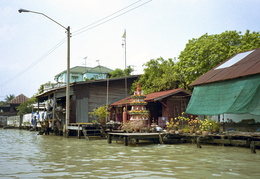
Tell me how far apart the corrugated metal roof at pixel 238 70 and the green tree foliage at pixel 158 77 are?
35.0 feet

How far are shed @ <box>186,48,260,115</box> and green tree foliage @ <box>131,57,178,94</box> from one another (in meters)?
10.7

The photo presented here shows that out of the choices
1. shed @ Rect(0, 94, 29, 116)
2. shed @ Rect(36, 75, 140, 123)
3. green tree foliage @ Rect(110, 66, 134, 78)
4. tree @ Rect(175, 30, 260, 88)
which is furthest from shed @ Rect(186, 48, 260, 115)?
shed @ Rect(0, 94, 29, 116)

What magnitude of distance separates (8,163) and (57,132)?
19.7 m

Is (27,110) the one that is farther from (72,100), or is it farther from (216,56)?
(216,56)

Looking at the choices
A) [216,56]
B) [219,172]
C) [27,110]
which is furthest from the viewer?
[27,110]

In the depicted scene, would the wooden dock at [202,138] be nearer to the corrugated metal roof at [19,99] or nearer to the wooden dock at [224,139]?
the wooden dock at [224,139]

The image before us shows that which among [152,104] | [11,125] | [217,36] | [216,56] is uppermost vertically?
[217,36]

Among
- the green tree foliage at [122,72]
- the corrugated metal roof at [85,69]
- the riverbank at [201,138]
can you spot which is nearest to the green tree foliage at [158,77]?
the green tree foliage at [122,72]

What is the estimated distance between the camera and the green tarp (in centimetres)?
1502

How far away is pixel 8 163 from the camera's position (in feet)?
32.8

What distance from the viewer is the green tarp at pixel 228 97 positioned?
1502 centimetres

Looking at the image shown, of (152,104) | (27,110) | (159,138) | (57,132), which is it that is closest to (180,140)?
(159,138)

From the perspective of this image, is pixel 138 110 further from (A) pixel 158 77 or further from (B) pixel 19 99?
(B) pixel 19 99

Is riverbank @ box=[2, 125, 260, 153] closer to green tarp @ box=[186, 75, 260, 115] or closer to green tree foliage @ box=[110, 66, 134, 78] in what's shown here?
green tarp @ box=[186, 75, 260, 115]
